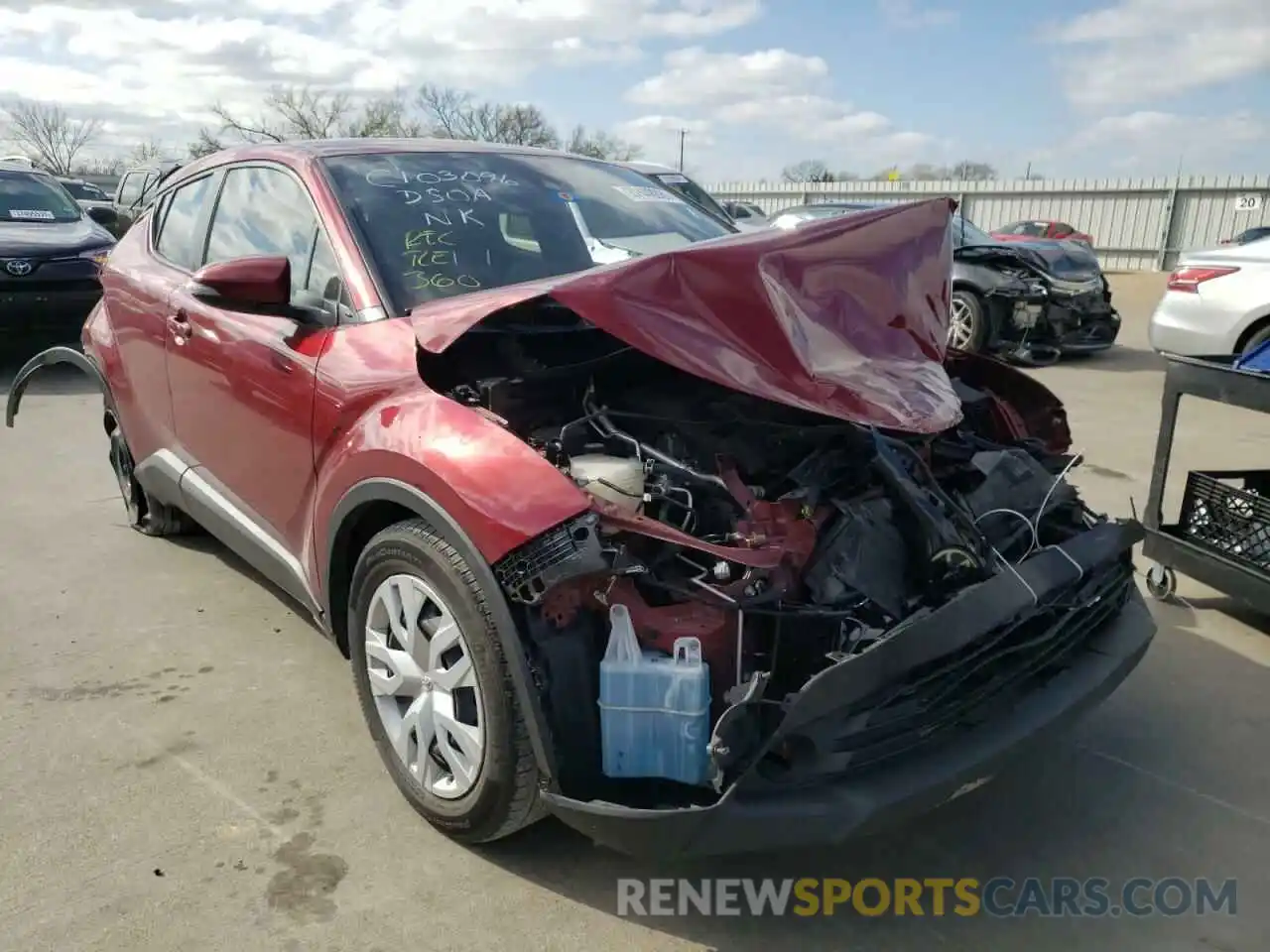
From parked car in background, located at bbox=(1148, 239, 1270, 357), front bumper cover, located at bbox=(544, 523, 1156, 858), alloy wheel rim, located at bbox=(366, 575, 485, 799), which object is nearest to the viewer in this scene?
front bumper cover, located at bbox=(544, 523, 1156, 858)

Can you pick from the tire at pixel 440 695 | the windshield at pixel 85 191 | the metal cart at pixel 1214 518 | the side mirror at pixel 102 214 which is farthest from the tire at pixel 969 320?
the windshield at pixel 85 191

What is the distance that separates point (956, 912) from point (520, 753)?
1137 mm

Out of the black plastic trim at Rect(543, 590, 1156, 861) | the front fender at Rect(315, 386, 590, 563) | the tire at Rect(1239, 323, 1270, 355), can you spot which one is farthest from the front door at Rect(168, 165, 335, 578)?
the tire at Rect(1239, 323, 1270, 355)

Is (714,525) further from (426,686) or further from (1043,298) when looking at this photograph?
(1043,298)

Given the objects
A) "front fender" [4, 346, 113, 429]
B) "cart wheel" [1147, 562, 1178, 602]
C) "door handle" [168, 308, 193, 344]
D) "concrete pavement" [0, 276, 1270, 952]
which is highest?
"door handle" [168, 308, 193, 344]

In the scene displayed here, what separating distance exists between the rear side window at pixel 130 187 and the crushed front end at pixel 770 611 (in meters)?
19.0

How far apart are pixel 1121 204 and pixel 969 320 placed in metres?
21.4

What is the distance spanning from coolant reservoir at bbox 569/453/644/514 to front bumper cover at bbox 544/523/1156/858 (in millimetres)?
578

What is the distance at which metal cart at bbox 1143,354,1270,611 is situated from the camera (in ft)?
12.1

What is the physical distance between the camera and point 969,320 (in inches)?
386

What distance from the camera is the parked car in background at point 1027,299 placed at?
968cm

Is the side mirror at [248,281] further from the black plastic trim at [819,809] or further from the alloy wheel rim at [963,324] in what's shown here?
the alloy wheel rim at [963,324]

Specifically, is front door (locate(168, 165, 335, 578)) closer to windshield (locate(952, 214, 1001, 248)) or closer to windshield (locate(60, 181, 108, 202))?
windshield (locate(952, 214, 1001, 248))

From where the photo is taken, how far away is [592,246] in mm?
3426
